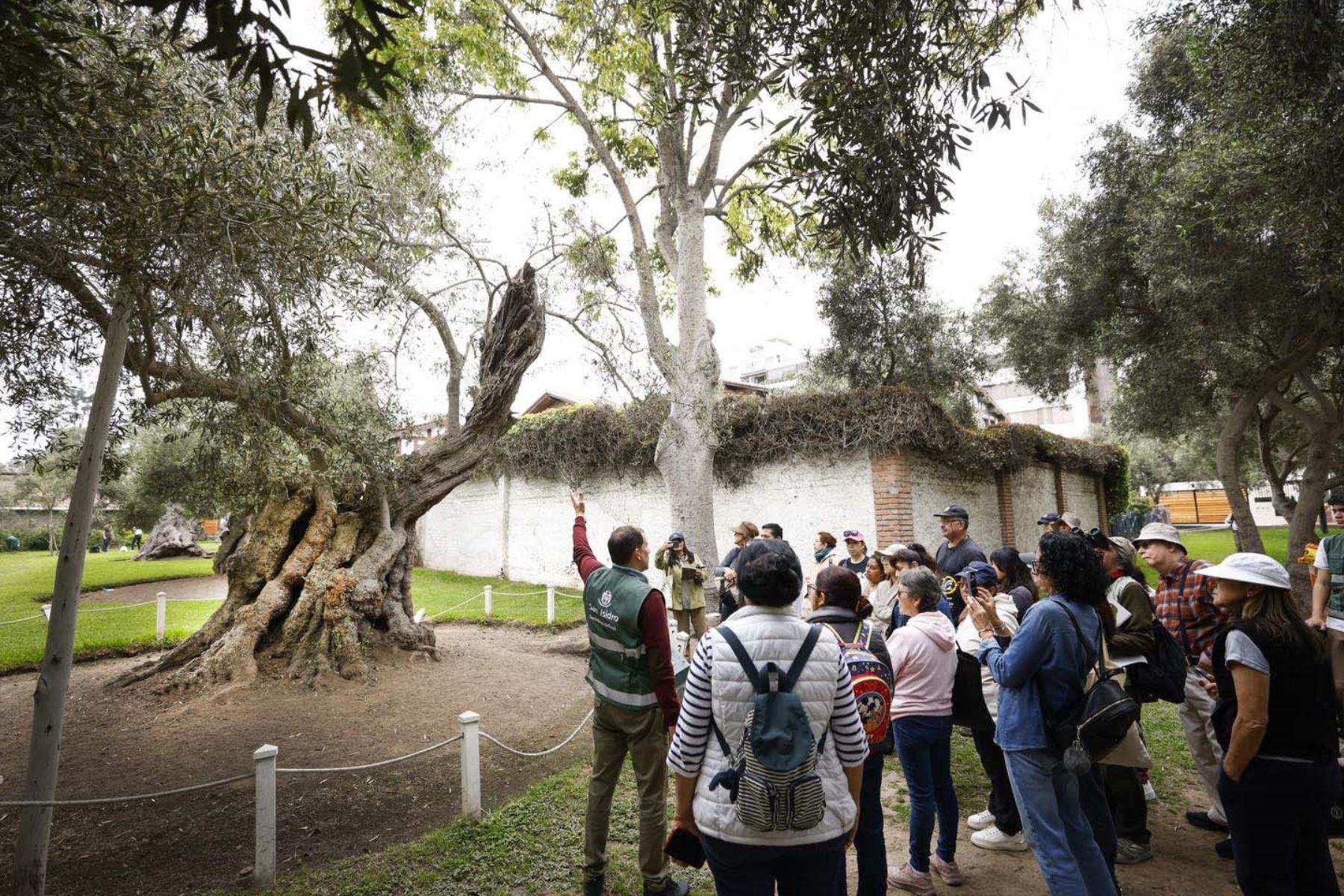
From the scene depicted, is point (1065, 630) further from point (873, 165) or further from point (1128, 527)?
point (1128, 527)

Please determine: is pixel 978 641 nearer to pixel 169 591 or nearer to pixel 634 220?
pixel 634 220

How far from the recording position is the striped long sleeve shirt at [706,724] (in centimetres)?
250

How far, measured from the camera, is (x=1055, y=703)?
311 centimetres

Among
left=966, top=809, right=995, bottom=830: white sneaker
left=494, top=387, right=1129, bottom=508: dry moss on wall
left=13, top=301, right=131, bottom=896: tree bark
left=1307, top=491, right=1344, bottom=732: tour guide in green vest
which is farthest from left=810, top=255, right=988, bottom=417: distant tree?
left=13, top=301, right=131, bottom=896: tree bark

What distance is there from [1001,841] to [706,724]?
3030 mm

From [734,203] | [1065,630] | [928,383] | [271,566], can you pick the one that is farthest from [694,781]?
[928,383]

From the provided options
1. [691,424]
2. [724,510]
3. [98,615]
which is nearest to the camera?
[691,424]

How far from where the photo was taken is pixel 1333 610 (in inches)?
223

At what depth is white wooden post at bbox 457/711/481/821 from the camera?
489 centimetres

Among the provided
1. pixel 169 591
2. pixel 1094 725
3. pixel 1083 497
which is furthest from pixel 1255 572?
pixel 169 591

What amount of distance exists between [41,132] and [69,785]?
550 centimetres

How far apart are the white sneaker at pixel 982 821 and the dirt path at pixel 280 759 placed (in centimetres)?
344

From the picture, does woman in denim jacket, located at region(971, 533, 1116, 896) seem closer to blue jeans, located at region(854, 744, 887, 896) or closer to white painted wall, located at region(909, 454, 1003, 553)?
blue jeans, located at region(854, 744, 887, 896)

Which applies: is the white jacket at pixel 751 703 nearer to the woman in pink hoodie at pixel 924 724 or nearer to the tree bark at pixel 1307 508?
the woman in pink hoodie at pixel 924 724
